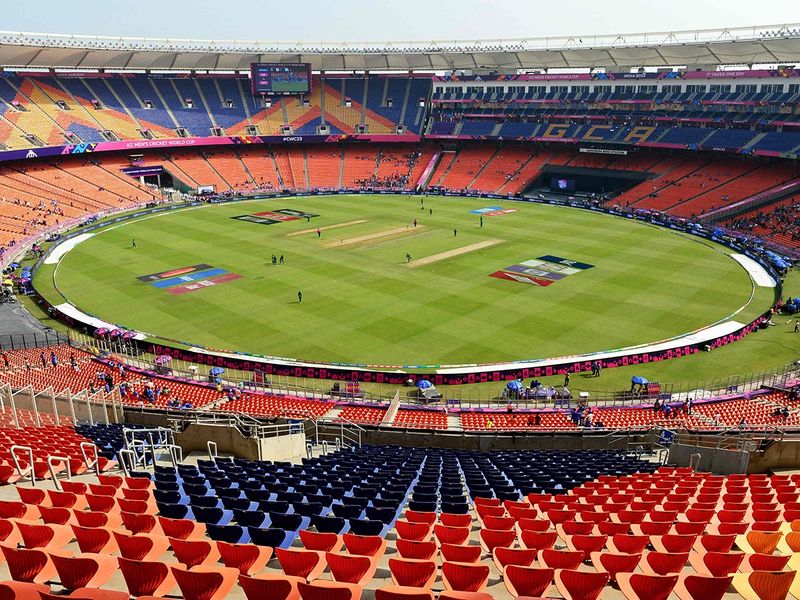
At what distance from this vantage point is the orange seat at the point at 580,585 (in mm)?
7051

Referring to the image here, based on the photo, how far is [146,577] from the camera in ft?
23.2

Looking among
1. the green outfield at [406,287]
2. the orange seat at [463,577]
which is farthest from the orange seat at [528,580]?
the green outfield at [406,287]

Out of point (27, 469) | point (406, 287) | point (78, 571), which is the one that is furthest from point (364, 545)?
point (406, 287)

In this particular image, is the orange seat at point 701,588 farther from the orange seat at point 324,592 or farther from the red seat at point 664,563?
the orange seat at point 324,592

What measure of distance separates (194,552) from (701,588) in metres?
6.35

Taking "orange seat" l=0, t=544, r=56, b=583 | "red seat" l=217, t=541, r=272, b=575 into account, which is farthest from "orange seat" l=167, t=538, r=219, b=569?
"orange seat" l=0, t=544, r=56, b=583

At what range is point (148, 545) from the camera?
814cm

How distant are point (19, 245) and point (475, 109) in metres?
84.1

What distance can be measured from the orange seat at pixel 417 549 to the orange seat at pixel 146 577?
317 cm

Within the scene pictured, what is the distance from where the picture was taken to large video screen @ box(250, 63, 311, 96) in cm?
11597

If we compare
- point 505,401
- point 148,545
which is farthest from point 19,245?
point 148,545

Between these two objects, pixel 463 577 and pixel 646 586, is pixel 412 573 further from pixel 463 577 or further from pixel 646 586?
pixel 646 586

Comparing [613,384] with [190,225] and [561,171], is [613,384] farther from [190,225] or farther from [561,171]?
[561,171]

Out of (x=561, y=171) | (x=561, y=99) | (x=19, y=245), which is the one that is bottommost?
(x=19, y=245)
